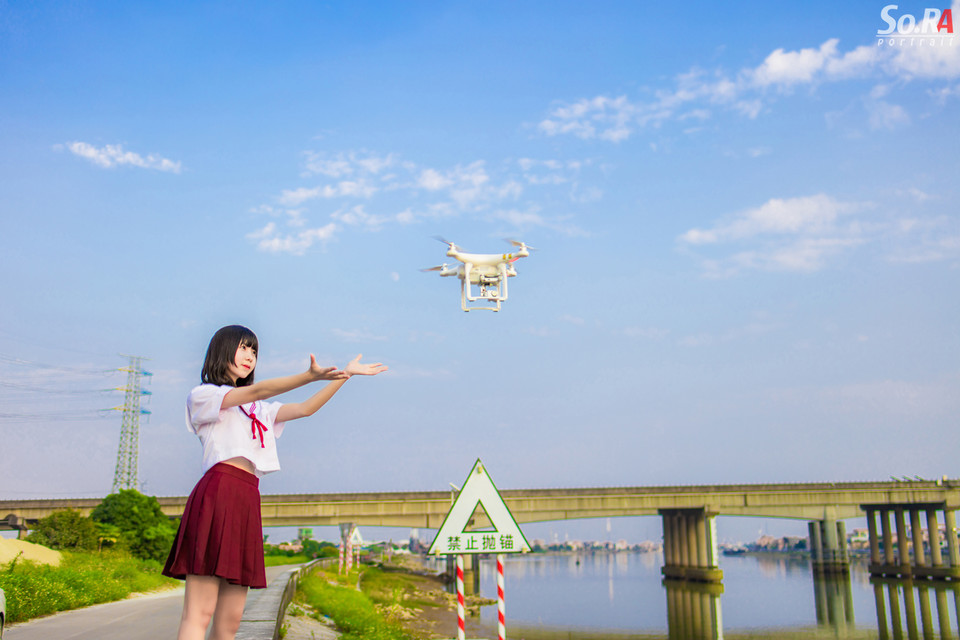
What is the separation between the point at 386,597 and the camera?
107ft

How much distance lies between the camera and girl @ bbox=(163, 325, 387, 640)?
336 centimetres

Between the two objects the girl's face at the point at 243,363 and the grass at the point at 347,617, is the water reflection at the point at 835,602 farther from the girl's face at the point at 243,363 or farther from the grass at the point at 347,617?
the girl's face at the point at 243,363

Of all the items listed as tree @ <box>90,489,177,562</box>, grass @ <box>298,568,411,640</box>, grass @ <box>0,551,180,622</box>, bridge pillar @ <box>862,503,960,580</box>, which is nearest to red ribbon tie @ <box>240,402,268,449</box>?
grass @ <box>0,551,180,622</box>

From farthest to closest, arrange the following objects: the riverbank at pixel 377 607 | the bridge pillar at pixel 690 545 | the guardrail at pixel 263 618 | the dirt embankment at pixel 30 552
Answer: the bridge pillar at pixel 690 545 < the dirt embankment at pixel 30 552 < the riverbank at pixel 377 607 < the guardrail at pixel 263 618

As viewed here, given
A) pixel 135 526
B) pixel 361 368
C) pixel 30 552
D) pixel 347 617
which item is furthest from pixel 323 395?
pixel 135 526

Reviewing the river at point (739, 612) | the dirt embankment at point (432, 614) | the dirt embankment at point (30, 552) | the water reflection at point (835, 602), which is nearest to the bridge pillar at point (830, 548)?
the water reflection at point (835, 602)

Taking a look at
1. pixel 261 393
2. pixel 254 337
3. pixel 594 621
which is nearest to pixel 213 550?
pixel 261 393

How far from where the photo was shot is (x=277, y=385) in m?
3.32

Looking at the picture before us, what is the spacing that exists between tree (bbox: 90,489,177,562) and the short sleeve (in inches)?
1037

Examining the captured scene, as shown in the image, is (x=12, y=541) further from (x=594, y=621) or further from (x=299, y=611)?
(x=594, y=621)

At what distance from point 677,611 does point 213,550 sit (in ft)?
124

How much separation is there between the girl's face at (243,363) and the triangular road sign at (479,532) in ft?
16.2

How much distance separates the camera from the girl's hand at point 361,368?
356 cm

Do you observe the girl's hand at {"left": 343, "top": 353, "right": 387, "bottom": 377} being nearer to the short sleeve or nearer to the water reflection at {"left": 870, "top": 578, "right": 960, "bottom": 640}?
the short sleeve
